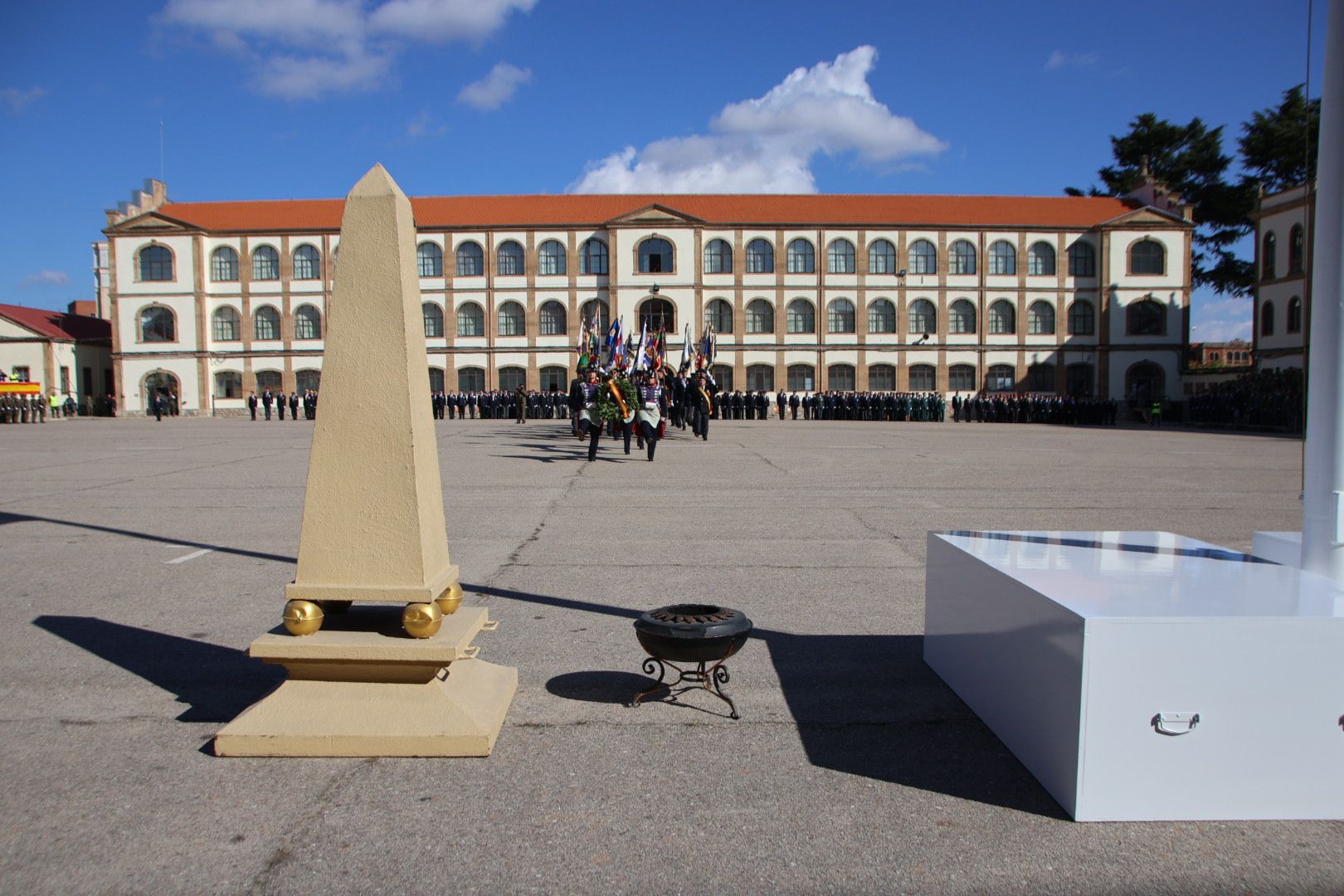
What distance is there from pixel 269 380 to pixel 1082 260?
2001 inches

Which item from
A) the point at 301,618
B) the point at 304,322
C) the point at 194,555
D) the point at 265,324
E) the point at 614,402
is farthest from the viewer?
the point at 265,324

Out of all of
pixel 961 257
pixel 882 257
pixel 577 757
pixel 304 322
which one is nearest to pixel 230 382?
pixel 304 322

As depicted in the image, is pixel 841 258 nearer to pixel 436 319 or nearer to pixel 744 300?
pixel 744 300

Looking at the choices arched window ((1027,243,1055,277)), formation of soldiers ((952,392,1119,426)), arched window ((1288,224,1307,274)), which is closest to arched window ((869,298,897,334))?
formation of soldiers ((952,392,1119,426))

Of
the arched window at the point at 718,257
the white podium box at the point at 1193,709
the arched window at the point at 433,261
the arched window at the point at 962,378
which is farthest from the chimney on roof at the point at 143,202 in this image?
the white podium box at the point at 1193,709

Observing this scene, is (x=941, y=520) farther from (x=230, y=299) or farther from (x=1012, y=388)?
(x=230, y=299)

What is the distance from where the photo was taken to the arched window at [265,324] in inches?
2330

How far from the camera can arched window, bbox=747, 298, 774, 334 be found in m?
58.2

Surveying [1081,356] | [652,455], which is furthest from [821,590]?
[1081,356]

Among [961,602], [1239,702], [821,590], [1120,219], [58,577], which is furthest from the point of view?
→ [1120,219]

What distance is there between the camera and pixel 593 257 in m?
58.7

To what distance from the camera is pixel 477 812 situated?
11.6 feet

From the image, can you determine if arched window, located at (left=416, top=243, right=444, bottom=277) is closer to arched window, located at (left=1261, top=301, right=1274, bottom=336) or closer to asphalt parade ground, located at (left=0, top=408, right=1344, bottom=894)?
arched window, located at (left=1261, top=301, right=1274, bottom=336)

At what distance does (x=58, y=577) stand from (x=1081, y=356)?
59.8 meters
